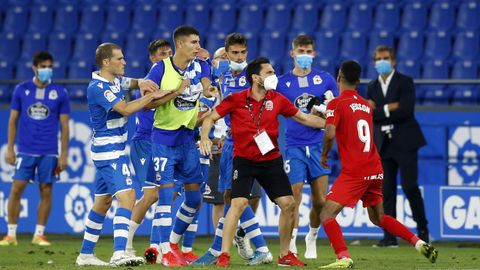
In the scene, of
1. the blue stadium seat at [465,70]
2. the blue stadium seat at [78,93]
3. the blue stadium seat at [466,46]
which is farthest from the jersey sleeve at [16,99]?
the blue stadium seat at [466,46]

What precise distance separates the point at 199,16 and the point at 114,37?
5.65 feet

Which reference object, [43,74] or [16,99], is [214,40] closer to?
[43,74]

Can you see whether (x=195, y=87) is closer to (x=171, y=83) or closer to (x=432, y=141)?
(x=171, y=83)

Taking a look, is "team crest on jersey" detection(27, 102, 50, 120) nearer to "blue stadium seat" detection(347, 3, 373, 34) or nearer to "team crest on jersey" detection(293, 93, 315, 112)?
"team crest on jersey" detection(293, 93, 315, 112)

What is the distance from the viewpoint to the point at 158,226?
1068 cm

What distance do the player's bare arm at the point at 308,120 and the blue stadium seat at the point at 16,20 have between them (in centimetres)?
1205

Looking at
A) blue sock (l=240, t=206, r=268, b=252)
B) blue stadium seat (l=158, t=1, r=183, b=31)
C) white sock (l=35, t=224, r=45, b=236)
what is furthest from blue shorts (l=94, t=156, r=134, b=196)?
blue stadium seat (l=158, t=1, r=183, b=31)

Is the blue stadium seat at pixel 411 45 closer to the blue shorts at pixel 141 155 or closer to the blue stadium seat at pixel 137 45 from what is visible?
the blue stadium seat at pixel 137 45

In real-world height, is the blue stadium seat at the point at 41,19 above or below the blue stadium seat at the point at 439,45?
above

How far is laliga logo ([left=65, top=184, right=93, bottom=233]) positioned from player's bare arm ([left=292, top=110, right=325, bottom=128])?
21.6ft

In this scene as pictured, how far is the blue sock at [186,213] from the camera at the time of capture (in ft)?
35.9

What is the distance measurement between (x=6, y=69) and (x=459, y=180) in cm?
950

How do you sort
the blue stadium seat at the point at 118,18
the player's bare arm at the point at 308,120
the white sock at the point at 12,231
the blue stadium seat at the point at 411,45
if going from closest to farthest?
the player's bare arm at the point at 308,120, the white sock at the point at 12,231, the blue stadium seat at the point at 411,45, the blue stadium seat at the point at 118,18

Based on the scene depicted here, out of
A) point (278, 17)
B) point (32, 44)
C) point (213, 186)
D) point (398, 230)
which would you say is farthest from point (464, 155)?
point (32, 44)
